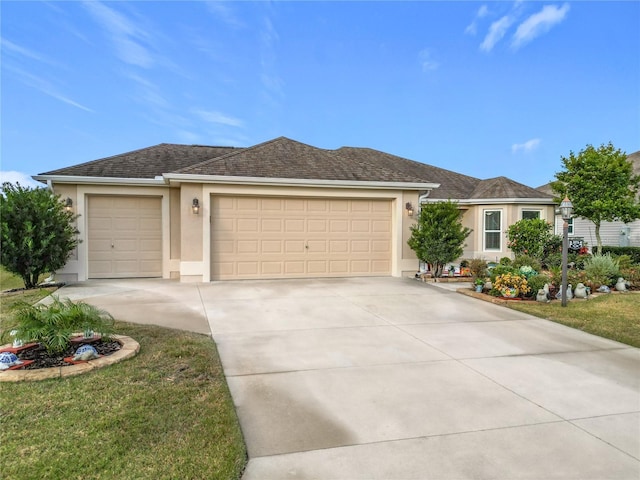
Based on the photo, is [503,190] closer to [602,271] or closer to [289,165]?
[602,271]

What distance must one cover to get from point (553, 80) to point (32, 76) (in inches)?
609

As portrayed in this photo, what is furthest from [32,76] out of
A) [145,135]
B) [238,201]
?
[145,135]

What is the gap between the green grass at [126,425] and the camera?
243 cm

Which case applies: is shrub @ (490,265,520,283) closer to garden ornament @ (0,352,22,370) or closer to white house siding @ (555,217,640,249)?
garden ornament @ (0,352,22,370)

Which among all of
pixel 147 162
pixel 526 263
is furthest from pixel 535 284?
pixel 147 162

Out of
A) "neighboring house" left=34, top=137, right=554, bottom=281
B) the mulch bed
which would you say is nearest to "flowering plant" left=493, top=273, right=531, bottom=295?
"neighboring house" left=34, top=137, right=554, bottom=281

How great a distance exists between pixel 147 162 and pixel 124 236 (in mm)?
2526

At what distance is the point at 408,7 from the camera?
11.0 meters

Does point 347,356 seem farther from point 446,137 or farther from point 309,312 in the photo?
point 446,137

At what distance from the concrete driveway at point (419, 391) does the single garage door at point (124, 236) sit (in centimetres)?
436

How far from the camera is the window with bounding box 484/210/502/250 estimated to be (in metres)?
15.4

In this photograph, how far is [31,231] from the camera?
914 cm

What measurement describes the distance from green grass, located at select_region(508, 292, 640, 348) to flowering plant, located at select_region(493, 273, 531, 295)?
47 centimetres

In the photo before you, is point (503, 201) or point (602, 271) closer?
point (602, 271)
